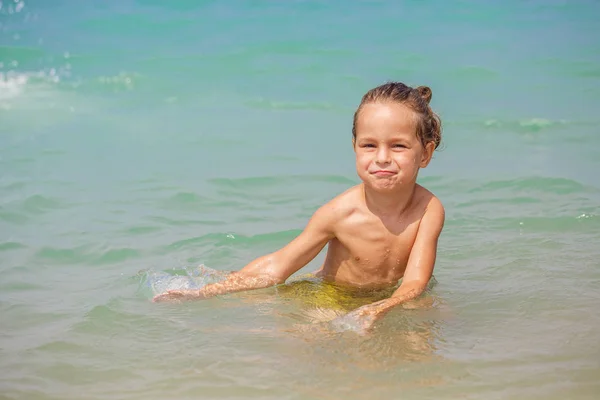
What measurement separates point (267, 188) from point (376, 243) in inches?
123

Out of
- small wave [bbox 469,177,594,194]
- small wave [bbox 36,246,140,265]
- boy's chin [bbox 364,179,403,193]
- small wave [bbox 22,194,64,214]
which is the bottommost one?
small wave [bbox 36,246,140,265]

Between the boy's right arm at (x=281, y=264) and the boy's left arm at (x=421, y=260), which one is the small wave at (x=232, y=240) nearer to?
the boy's right arm at (x=281, y=264)

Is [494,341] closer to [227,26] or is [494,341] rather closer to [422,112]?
[422,112]

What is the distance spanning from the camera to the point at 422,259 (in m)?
4.05

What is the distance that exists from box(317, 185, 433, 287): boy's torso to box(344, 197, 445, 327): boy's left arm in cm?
5

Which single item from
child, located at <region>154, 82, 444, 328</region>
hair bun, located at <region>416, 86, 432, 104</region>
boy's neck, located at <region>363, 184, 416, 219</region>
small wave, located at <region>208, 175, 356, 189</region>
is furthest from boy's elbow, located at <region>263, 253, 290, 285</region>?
small wave, located at <region>208, 175, 356, 189</region>

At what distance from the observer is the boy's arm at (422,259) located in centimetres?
391

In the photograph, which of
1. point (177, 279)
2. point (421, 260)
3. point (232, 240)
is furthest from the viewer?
point (232, 240)

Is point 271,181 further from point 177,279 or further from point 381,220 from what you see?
point 381,220

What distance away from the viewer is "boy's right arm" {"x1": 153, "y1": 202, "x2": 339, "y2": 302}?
4.27 metres

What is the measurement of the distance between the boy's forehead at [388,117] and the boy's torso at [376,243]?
45cm

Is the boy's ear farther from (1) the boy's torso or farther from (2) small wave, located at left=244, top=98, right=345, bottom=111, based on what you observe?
(2) small wave, located at left=244, top=98, right=345, bottom=111

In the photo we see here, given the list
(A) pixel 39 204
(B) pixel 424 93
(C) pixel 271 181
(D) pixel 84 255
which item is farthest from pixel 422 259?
(A) pixel 39 204

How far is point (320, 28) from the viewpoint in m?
15.6
